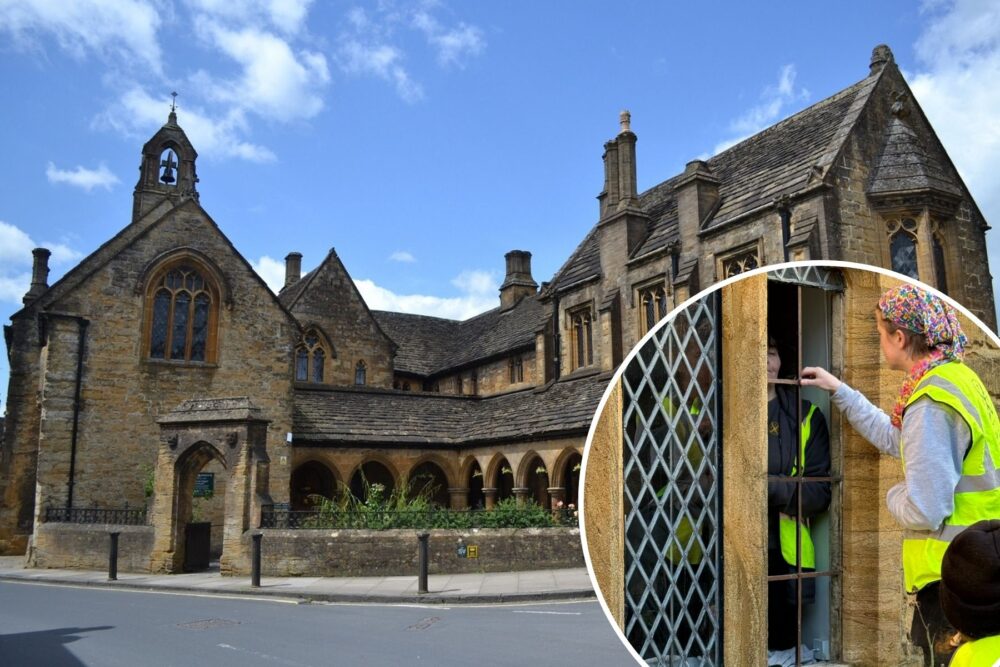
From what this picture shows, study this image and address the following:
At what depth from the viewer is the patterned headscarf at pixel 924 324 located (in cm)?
177

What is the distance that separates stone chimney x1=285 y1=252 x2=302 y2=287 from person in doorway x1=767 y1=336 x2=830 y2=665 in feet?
146

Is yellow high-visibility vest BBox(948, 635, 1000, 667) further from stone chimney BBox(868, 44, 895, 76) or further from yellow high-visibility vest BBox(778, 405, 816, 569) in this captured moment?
stone chimney BBox(868, 44, 895, 76)

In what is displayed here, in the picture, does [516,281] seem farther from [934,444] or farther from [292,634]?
[934,444]

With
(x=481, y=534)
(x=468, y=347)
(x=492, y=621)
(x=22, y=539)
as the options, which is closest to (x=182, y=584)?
(x=481, y=534)

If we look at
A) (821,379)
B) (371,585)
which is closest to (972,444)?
(821,379)

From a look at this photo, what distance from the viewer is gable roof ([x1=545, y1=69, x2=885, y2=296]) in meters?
20.2

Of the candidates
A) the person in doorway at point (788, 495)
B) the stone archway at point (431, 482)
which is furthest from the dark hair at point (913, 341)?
the stone archway at point (431, 482)

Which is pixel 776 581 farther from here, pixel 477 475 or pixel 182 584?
pixel 477 475

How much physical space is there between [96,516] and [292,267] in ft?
82.3

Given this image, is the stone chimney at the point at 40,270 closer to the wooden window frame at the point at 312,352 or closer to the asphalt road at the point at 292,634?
the wooden window frame at the point at 312,352

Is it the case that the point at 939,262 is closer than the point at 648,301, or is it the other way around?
the point at 939,262

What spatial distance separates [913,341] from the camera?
5.97 feet

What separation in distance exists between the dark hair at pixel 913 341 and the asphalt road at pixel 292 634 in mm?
7281

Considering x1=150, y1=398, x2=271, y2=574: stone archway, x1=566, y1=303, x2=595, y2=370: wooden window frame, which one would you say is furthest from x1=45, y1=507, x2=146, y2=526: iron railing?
x1=566, y1=303, x2=595, y2=370: wooden window frame
